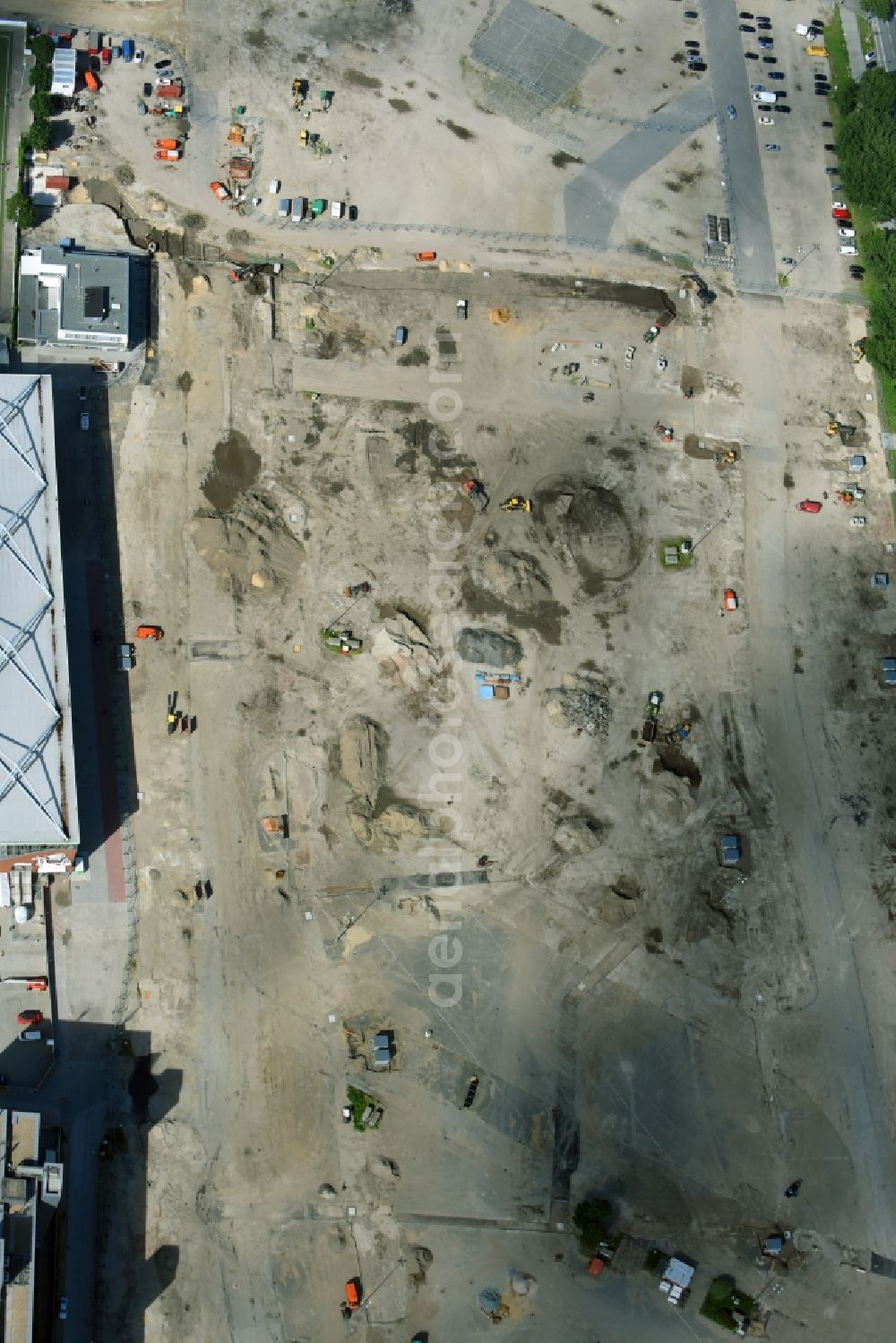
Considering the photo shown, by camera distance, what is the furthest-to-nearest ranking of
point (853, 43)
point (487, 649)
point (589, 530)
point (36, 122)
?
point (853, 43), point (36, 122), point (589, 530), point (487, 649)

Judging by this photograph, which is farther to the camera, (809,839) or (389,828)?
(809,839)

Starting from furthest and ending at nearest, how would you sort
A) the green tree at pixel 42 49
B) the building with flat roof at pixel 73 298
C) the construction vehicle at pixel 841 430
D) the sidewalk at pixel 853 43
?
the sidewalk at pixel 853 43
the construction vehicle at pixel 841 430
the green tree at pixel 42 49
the building with flat roof at pixel 73 298

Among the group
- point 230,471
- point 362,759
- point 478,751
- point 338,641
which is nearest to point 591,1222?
point 478,751

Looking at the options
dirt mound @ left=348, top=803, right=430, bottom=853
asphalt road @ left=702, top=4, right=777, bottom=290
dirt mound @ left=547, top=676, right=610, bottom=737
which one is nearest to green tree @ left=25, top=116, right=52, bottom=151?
asphalt road @ left=702, top=4, right=777, bottom=290

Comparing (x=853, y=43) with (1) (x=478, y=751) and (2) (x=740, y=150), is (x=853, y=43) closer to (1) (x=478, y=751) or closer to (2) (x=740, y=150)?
(2) (x=740, y=150)

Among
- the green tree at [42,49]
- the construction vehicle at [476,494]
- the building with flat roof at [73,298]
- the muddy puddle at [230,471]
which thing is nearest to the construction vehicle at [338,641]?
the muddy puddle at [230,471]

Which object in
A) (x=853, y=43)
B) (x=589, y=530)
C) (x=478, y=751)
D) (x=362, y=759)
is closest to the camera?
(x=362, y=759)

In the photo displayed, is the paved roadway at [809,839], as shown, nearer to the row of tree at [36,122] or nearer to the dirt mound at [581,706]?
the dirt mound at [581,706]
